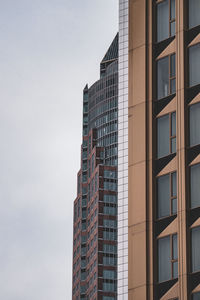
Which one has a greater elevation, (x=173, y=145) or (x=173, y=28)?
(x=173, y=28)

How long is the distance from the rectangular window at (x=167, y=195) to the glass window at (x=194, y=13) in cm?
813

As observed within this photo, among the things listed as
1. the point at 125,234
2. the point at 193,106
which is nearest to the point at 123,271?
the point at 125,234

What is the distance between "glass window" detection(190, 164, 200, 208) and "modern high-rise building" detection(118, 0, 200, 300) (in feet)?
0.15

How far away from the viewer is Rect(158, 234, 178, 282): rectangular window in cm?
4416

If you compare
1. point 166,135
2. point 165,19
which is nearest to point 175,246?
point 166,135

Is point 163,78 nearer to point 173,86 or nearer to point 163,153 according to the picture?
point 173,86

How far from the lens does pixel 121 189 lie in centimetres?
5362

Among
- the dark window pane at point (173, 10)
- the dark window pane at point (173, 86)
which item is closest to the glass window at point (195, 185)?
the dark window pane at point (173, 86)

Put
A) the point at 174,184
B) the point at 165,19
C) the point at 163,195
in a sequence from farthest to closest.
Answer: the point at 165,19 < the point at 163,195 < the point at 174,184

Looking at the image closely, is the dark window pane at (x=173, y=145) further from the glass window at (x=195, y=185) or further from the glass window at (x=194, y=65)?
the glass window at (x=194, y=65)

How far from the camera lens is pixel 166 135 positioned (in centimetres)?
4744

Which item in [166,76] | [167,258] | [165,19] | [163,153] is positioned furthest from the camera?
[165,19]

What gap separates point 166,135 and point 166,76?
323 cm

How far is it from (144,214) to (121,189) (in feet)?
25.0
